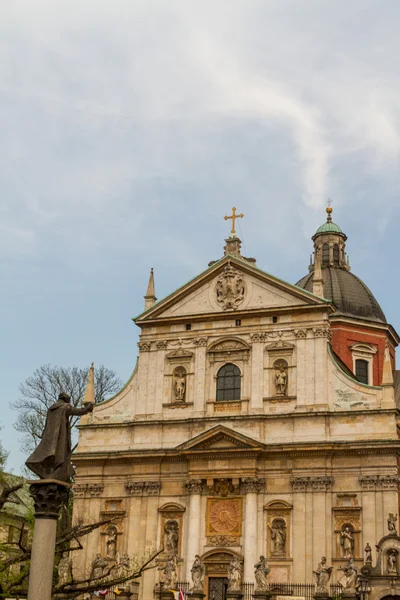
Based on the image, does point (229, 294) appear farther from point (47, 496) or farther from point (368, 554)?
point (47, 496)

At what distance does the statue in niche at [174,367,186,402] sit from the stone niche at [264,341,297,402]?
3.97 meters

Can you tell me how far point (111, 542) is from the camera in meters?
38.8

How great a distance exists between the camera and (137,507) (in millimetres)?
38938

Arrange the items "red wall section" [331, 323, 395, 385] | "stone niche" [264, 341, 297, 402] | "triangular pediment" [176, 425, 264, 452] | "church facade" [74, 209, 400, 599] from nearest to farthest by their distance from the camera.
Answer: "church facade" [74, 209, 400, 599], "triangular pediment" [176, 425, 264, 452], "stone niche" [264, 341, 297, 402], "red wall section" [331, 323, 395, 385]

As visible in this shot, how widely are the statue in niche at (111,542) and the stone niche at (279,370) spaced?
9168 mm

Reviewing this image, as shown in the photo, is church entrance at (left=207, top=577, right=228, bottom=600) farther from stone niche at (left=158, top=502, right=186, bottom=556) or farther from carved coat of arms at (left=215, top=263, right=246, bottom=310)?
carved coat of arms at (left=215, top=263, right=246, bottom=310)

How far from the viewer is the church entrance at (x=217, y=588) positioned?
119 feet

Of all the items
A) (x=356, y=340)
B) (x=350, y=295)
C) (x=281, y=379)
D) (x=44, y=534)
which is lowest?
(x=44, y=534)

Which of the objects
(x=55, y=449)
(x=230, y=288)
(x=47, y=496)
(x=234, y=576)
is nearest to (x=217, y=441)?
(x=234, y=576)

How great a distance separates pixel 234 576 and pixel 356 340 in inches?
629

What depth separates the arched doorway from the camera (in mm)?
36406

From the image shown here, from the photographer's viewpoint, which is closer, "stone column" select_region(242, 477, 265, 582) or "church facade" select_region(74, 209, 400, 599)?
"stone column" select_region(242, 477, 265, 582)

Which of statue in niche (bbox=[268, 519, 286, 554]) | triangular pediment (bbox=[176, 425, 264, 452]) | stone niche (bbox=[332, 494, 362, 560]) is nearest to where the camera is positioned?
stone niche (bbox=[332, 494, 362, 560])

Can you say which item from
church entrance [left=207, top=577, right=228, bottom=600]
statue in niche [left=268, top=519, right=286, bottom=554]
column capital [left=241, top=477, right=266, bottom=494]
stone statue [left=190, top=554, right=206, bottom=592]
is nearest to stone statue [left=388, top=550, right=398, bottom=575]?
statue in niche [left=268, top=519, right=286, bottom=554]
